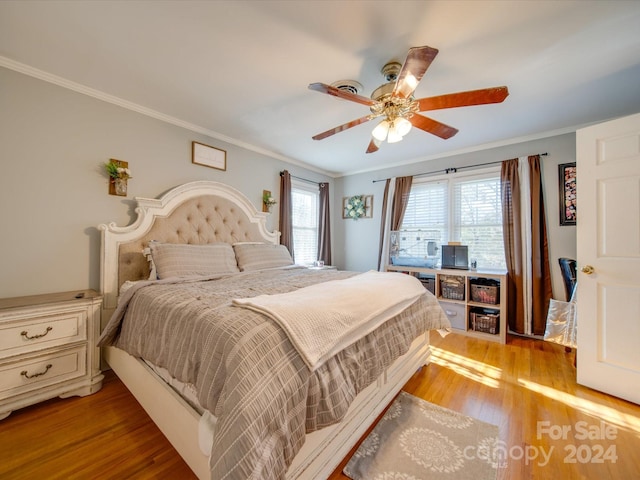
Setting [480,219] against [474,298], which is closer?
[474,298]

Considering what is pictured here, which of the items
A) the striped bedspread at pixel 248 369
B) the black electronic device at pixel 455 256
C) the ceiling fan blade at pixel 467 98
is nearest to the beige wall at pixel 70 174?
the black electronic device at pixel 455 256

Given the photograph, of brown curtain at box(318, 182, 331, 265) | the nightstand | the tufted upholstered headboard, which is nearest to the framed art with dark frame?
brown curtain at box(318, 182, 331, 265)

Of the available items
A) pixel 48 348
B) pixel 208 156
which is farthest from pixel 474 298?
pixel 48 348

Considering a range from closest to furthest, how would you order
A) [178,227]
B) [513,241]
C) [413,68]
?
[413,68] → [178,227] → [513,241]

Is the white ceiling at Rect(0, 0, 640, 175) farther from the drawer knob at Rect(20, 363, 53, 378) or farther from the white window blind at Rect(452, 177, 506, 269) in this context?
the drawer knob at Rect(20, 363, 53, 378)

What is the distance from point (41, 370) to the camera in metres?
1.68

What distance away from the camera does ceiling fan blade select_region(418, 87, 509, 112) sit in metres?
1.40

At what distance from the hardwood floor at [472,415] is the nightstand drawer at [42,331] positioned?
444 millimetres

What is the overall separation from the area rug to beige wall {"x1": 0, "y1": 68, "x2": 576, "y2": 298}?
2.35 m

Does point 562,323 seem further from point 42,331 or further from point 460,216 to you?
point 42,331

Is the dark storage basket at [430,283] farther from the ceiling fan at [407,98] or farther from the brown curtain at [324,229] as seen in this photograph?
the ceiling fan at [407,98]

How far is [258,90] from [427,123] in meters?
1.37

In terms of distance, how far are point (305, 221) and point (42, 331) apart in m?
3.15

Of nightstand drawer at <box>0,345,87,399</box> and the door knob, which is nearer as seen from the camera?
nightstand drawer at <box>0,345,87,399</box>
